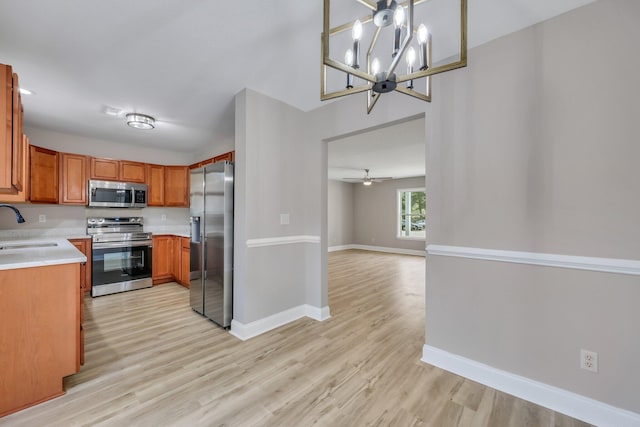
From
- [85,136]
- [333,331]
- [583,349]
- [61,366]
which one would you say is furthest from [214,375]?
[85,136]

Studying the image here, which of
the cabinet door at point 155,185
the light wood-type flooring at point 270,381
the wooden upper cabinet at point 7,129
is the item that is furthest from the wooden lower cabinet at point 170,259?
the wooden upper cabinet at point 7,129

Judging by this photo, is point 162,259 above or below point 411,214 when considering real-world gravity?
below

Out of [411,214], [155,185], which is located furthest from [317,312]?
[411,214]

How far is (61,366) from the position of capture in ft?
6.08

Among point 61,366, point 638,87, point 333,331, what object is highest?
point 638,87

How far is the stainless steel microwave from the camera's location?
4164 millimetres

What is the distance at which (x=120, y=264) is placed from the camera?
4.21 m

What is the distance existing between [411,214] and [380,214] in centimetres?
103

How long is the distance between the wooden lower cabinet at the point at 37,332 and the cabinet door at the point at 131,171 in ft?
10.3

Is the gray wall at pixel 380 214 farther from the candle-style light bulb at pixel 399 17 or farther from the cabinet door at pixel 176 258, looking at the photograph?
the candle-style light bulb at pixel 399 17

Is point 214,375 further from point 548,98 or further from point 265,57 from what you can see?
point 548,98

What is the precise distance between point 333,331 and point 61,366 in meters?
2.21

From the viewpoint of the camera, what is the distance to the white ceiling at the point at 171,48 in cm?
167

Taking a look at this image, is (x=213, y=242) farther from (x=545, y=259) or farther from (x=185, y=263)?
(x=545, y=259)
